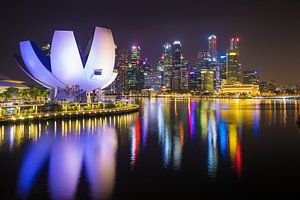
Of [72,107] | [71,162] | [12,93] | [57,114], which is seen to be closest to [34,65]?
[72,107]

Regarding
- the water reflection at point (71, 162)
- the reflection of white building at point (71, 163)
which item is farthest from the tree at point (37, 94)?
the reflection of white building at point (71, 163)

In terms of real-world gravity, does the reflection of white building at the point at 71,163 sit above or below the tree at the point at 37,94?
below

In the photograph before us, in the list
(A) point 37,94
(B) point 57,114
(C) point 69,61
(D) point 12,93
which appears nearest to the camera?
(B) point 57,114

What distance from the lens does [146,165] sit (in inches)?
340

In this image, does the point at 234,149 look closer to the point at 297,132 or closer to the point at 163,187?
Result: the point at 163,187

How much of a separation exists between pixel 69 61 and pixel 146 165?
15.8 m

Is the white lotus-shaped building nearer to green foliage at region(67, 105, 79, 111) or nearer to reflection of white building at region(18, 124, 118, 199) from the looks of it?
green foliage at region(67, 105, 79, 111)

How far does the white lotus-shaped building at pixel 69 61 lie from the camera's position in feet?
75.2

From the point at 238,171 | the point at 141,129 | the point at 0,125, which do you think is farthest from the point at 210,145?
the point at 0,125

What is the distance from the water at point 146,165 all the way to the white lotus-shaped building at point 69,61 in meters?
9.19

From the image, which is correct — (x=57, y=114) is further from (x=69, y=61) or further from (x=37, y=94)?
(x=37, y=94)

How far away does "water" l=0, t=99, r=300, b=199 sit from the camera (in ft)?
21.7

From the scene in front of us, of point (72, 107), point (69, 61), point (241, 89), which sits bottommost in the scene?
point (72, 107)

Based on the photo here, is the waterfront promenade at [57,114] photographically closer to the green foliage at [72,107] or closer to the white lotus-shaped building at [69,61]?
the green foliage at [72,107]
